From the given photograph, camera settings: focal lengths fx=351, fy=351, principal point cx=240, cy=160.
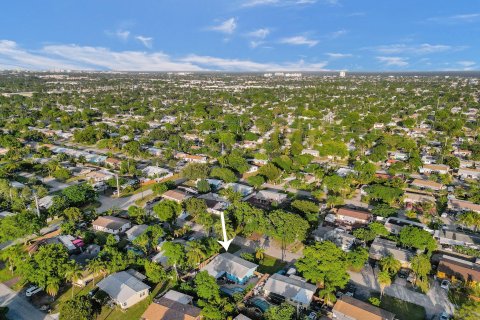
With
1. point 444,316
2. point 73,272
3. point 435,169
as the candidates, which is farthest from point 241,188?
point 435,169

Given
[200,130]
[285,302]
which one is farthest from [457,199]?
[200,130]

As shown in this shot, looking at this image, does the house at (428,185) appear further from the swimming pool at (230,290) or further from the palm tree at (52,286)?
the palm tree at (52,286)

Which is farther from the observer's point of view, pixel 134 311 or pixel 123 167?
pixel 123 167

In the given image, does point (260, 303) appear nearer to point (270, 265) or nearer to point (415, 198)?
point (270, 265)

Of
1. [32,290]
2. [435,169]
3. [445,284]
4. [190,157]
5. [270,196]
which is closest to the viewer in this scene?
[32,290]

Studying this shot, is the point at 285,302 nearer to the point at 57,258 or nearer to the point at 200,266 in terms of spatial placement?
the point at 200,266

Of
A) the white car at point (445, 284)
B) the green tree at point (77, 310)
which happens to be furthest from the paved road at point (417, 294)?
the green tree at point (77, 310)
